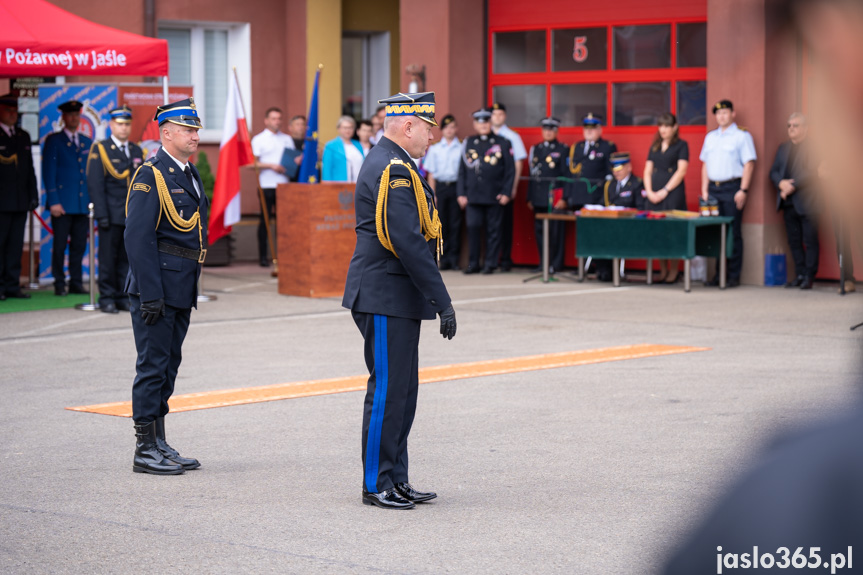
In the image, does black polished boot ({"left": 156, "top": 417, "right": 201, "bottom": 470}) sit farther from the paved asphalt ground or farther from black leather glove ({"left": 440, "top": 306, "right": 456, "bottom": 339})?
black leather glove ({"left": 440, "top": 306, "right": 456, "bottom": 339})

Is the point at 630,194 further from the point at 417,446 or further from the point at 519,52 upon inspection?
the point at 417,446

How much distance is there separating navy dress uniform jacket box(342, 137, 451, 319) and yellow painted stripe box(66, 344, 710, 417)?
2824mm

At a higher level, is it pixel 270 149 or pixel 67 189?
pixel 270 149

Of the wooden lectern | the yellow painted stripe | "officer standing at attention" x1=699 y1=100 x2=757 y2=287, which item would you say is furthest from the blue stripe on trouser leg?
"officer standing at attention" x1=699 y1=100 x2=757 y2=287

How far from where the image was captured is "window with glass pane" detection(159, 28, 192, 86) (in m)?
20.6

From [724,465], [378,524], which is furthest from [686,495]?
[378,524]

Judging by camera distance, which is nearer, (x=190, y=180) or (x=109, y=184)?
(x=190, y=180)

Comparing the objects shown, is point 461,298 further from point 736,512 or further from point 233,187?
point 736,512

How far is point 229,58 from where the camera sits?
21250mm

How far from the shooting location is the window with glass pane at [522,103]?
18.8m

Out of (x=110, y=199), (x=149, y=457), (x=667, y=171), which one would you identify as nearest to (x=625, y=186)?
(x=667, y=171)

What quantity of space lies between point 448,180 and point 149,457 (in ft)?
40.5

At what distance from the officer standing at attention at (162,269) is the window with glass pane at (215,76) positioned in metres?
14.7

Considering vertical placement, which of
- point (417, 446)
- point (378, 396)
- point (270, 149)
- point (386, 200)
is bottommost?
point (417, 446)
